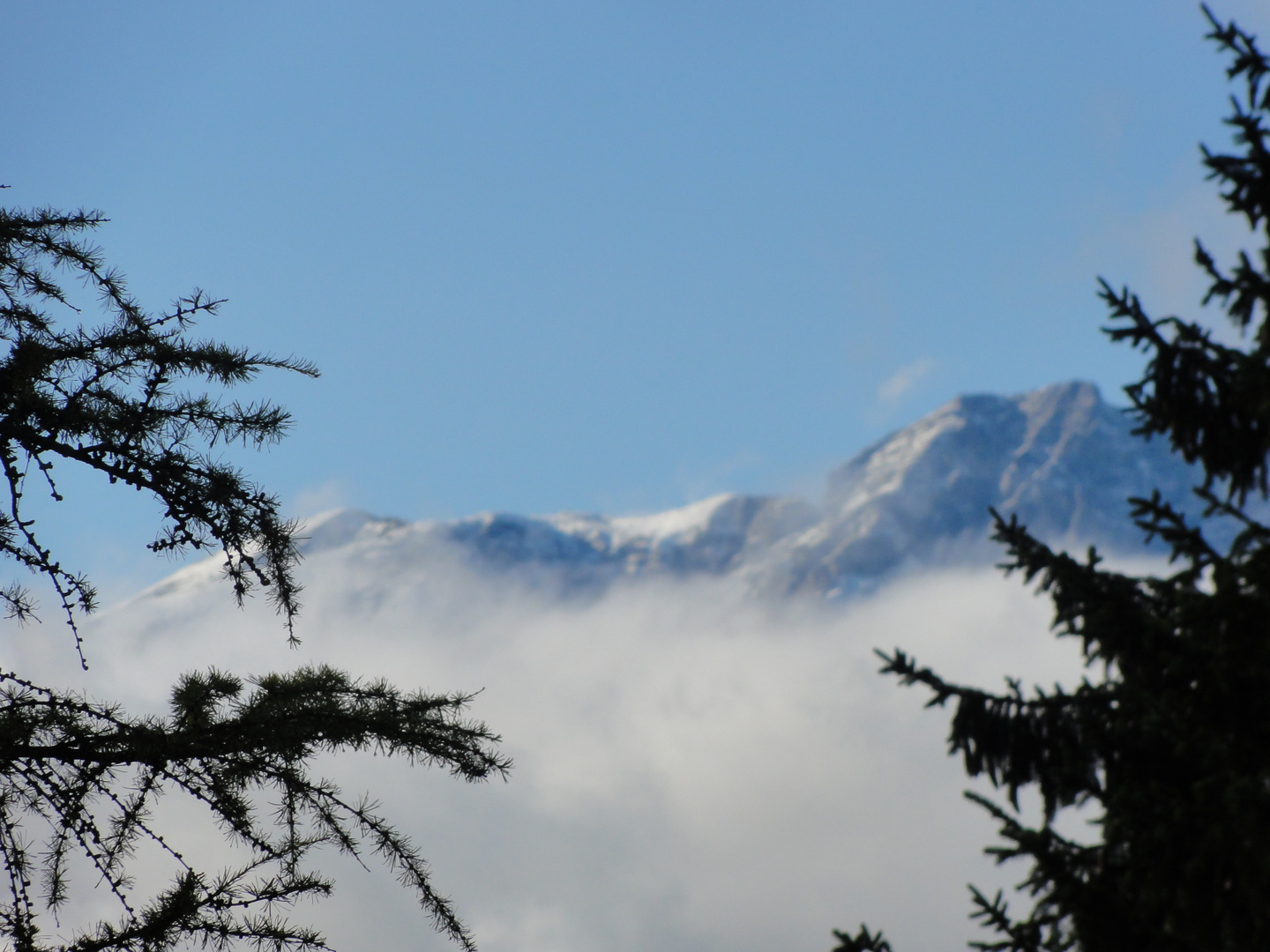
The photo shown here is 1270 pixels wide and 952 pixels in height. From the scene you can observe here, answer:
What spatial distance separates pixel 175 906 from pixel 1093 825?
14.5 feet

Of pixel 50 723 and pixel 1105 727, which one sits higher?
pixel 50 723

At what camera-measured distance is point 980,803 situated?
4.71 m

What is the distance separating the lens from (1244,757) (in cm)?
469

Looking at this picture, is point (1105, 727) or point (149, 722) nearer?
point (1105, 727)

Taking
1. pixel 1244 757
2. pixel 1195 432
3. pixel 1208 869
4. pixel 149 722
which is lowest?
pixel 1208 869

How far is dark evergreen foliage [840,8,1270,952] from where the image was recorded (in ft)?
14.4

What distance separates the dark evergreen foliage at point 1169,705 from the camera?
14.4 feet

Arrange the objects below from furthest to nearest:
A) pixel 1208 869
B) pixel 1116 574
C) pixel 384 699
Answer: pixel 384 699
pixel 1116 574
pixel 1208 869

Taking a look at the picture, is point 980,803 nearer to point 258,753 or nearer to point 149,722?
point 258,753

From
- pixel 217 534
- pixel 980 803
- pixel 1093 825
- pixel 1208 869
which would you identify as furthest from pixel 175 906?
pixel 1208 869

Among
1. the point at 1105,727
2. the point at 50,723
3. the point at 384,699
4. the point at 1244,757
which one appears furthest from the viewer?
the point at 384,699

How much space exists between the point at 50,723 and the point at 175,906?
122 centimetres

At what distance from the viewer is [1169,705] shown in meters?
4.80

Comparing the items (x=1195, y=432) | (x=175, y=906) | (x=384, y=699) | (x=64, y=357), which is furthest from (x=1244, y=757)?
(x=64, y=357)
